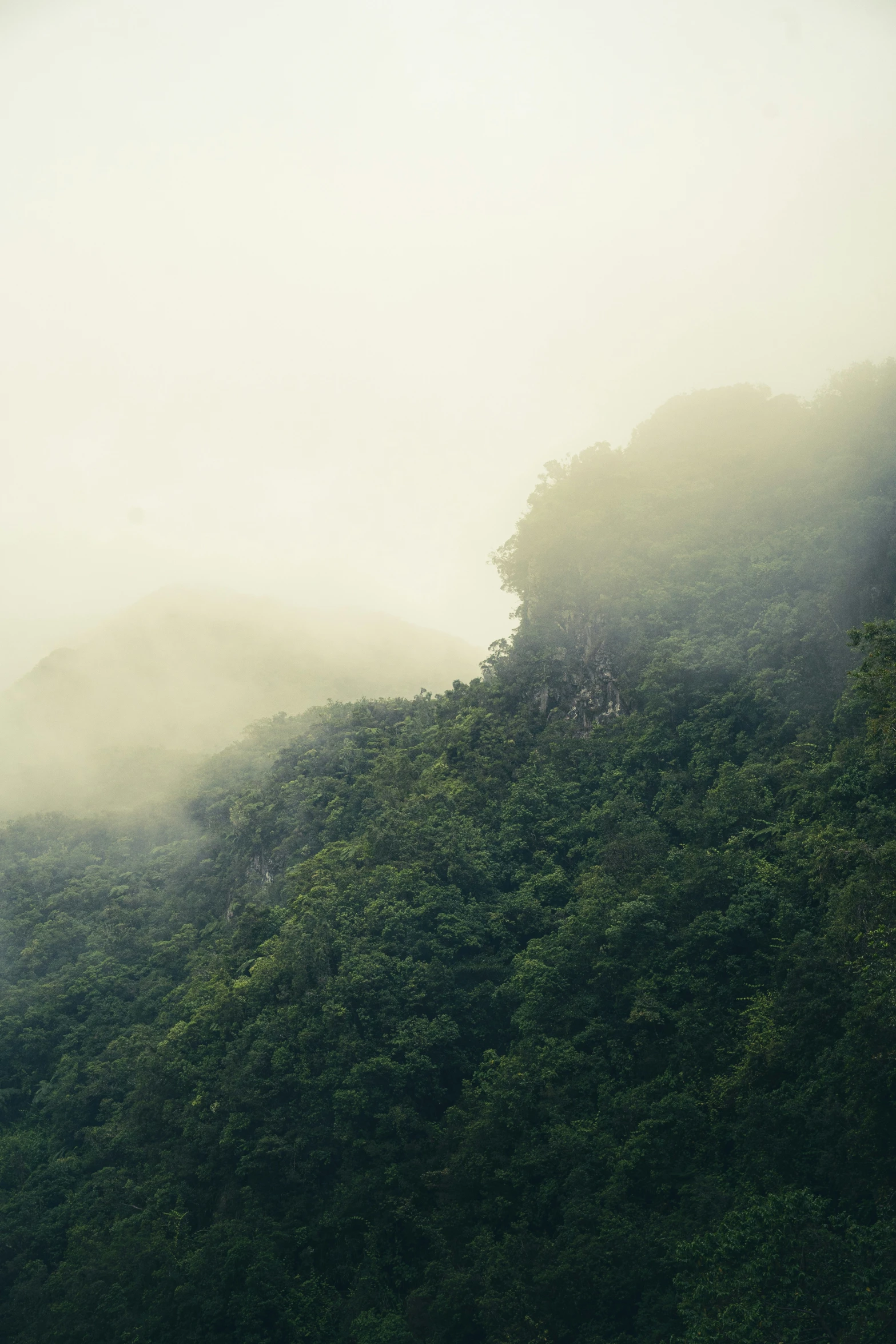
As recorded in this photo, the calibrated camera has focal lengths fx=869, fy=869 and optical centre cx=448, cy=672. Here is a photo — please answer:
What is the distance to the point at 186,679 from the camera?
59.9 metres

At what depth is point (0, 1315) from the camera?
17.5 metres

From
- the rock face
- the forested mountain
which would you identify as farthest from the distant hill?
the rock face

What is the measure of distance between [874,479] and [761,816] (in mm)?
12814

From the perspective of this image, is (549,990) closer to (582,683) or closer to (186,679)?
Result: (582,683)

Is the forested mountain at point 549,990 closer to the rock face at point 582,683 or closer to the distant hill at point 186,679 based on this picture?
the rock face at point 582,683

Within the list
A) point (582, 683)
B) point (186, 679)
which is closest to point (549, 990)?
point (582, 683)

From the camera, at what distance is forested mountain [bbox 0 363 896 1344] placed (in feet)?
46.3

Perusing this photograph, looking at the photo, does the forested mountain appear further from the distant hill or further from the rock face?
the distant hill

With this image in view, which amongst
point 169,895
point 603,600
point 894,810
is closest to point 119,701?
point 169,895

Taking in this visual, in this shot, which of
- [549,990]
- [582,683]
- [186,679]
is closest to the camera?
[549,990]

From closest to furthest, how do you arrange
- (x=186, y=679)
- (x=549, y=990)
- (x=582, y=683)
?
1. (x=549, y=990)
2. (x=582, y=683)
3. (x=186, y=679)

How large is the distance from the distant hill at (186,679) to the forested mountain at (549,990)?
21.0 meters

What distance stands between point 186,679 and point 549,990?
4607 centimetres

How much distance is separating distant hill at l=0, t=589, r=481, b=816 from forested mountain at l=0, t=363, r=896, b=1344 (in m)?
21.0
